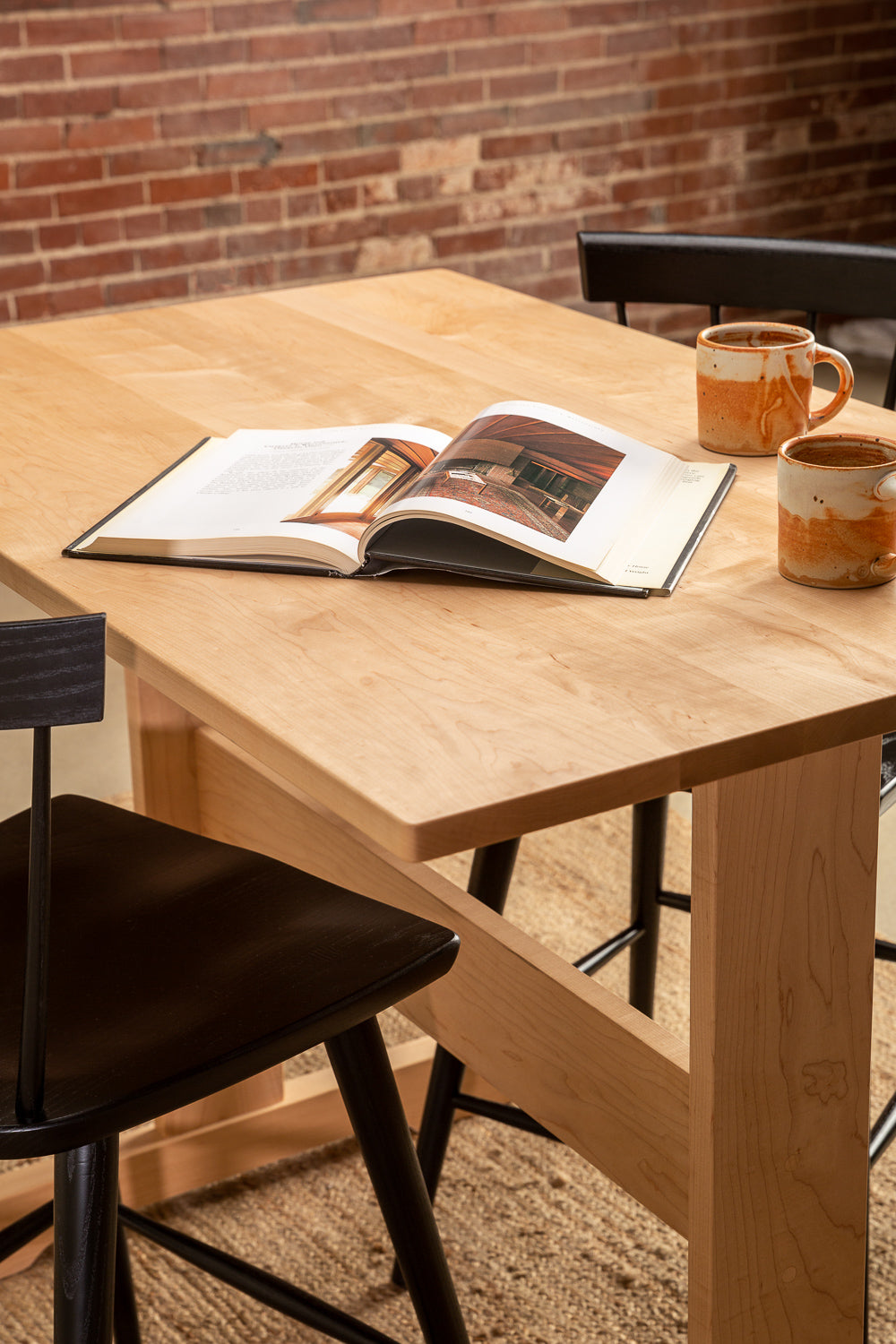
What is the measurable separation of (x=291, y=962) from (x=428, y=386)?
64 cm

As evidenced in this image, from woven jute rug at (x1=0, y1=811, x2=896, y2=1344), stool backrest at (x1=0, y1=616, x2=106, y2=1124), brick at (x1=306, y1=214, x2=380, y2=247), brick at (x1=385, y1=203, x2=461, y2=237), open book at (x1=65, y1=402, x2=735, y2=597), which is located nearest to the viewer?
stool backrest at (x1=0, y1=616, x2=106, y2=1124)

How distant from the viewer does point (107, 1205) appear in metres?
0.97

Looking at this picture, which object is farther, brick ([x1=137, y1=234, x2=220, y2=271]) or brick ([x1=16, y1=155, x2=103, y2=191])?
brick ([x1=137, y1=234, x2=220, y2=271])

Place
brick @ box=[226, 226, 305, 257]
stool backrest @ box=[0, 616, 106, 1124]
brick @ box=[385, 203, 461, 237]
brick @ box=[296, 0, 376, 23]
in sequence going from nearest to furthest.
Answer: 1. stool backrest @ box=[0, 616, 106, 1124]
2. brick @ box=[296, 0, 376, 23]
3. brick @ box=[226, 226, 305, 257]
4. brick @ box=[385, 203, 461, 237]

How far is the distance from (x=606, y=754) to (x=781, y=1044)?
0.31 meters

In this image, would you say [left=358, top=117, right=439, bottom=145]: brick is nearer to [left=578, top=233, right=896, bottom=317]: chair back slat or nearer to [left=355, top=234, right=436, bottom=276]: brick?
[left=355, top=234, right=436, bottom=276]: brick

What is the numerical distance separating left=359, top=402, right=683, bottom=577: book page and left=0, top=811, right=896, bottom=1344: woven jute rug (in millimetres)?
853

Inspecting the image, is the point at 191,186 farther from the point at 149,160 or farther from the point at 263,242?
the point at 263,242

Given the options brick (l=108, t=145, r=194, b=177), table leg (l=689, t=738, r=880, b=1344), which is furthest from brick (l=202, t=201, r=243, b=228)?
table leg (l=689, t=738, r=880, b=1344)

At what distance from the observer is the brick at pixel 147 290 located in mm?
3633

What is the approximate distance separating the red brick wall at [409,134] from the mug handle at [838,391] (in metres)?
2.61

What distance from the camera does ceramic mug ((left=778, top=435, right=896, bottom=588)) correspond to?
98cm

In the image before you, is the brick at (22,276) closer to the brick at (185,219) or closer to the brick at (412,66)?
the brick at (185,219)

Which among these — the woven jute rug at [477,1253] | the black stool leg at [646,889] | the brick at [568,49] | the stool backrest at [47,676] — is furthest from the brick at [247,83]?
the stool backrest at [47,676]
